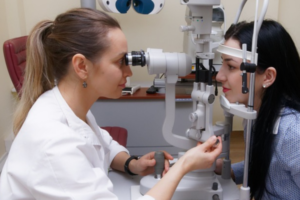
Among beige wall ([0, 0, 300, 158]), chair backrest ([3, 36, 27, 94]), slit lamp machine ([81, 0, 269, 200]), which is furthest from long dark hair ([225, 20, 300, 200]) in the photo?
beige wall ([0, 0, 300, 158])

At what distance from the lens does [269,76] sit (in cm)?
110

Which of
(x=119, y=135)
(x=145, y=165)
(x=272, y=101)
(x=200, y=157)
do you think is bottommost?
(x=119, y=135)

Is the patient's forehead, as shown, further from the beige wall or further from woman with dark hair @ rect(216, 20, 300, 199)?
the beige wall

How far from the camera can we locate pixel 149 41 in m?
3.05

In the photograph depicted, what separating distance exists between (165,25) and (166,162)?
84.3 inches

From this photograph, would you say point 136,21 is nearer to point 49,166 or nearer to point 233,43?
point 233,43

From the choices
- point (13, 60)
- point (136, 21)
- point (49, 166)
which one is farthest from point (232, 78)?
point (136, 21)

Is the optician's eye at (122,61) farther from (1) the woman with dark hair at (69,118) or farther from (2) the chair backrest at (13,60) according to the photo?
(2) the chair backrest at (13,60)

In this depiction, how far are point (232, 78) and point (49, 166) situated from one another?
2.29 ft

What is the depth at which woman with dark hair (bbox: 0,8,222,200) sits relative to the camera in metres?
0.79

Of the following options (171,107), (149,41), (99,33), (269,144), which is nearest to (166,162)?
(171,107)

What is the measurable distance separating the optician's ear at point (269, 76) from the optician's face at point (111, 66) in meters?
0.51

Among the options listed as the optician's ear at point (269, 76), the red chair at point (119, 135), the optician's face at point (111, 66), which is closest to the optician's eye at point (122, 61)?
the optician's face at point (111, 66)

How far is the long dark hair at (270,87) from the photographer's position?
108 centimetres
